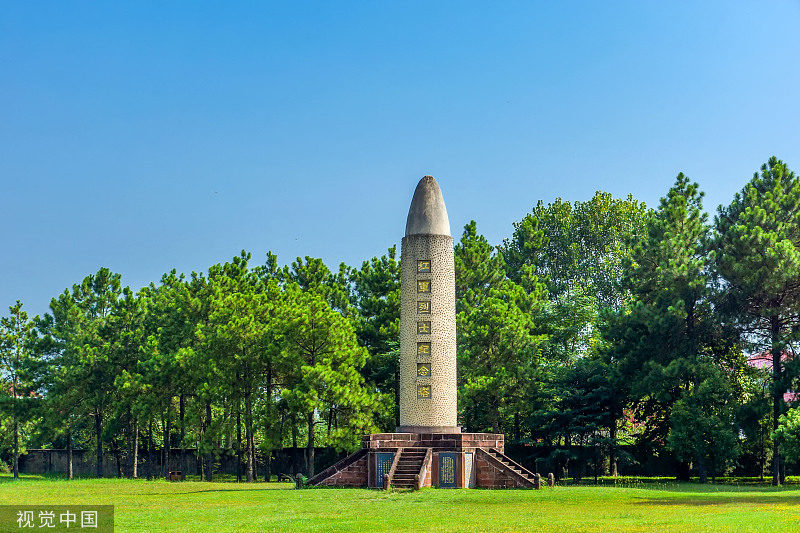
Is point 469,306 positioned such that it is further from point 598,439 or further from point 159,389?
point 159,389

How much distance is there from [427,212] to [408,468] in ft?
33.3

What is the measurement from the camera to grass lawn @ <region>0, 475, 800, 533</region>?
19484mm

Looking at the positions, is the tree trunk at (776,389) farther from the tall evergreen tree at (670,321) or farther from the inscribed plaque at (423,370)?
the inscribed plaque at (423,370)

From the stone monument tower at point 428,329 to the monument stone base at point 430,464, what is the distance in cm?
141

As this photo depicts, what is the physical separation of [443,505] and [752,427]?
18.6 m

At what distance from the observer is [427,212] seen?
3678 cm

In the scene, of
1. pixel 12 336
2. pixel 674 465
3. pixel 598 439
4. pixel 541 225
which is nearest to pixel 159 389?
pixel 12 336

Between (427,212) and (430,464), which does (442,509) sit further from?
(427,212)

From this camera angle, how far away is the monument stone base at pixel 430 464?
107 feet

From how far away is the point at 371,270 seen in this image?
49531mm

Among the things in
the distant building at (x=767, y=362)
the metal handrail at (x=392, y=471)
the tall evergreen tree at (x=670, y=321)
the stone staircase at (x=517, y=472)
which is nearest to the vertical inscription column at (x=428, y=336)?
the stone staircase at (x=517, y=472)

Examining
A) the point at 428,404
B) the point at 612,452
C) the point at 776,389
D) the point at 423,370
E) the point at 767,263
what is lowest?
the point at 612,452

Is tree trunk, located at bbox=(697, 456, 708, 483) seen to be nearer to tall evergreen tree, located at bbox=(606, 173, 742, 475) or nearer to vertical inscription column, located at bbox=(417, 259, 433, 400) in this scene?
tall evergreen tree, located at bbox=(606, 173, 742, 475)

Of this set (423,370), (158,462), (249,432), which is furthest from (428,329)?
(158,462)
